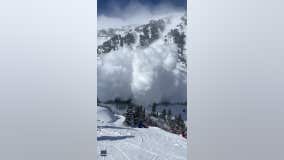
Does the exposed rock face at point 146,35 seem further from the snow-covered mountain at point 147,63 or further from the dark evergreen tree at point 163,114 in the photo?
the dark evergreen tree at point 163,114

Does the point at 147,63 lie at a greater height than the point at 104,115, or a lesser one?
greater

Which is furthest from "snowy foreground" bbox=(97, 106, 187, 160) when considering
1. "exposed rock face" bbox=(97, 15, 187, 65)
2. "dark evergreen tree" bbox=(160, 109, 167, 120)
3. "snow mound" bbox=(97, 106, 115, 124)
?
"exposed rock face" bbox=(97, 15, 187, 65)

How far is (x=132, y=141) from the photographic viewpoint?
2.82 meters

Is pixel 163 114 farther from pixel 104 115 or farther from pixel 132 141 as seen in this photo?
pixel 104 115

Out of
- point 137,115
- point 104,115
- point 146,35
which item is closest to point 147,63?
point 146,35

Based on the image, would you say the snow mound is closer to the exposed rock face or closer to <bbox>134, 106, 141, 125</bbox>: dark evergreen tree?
<bbox>134, 106, 141, 125</bbox>: dark evergreen tree

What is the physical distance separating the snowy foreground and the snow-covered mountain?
20 centimetres

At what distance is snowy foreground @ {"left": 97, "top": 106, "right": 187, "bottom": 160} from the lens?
9.13 feet

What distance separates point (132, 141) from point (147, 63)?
63 cm

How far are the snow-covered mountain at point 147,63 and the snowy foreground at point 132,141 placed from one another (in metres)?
0.20

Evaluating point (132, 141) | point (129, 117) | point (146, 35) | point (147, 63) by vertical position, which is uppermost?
point (146, 35)
